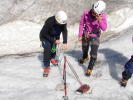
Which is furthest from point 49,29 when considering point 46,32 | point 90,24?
point 90,24

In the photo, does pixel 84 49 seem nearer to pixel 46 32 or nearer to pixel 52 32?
pixel 52 32

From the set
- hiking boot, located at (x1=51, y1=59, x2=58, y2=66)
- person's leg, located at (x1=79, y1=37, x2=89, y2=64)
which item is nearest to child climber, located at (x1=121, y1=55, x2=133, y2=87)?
person's leg, located at (x1=79, y1=37, x2=89, y2=64)

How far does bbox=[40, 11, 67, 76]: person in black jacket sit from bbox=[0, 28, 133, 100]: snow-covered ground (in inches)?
29.6

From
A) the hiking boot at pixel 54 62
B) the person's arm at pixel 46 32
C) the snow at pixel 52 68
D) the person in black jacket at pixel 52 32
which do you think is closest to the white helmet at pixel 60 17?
the person in black jacket at pixel 52 32

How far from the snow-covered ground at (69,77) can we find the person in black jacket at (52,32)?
751 millimetres

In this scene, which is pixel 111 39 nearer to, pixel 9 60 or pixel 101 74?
pixel 101 74

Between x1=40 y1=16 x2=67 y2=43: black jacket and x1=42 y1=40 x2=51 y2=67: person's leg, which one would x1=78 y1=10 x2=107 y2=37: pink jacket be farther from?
x1=42 y1=40 x2=51 y2=67: person's leg

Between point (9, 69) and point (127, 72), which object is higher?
point (127, 72)

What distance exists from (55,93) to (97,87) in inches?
57.5

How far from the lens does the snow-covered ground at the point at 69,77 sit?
11.1 metres

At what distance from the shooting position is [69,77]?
40.2 ft

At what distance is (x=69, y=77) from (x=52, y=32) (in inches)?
70.5

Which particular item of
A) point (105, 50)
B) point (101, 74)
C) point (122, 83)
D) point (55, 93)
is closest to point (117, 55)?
point (105, 50)

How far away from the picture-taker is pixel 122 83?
1130 centimetres
